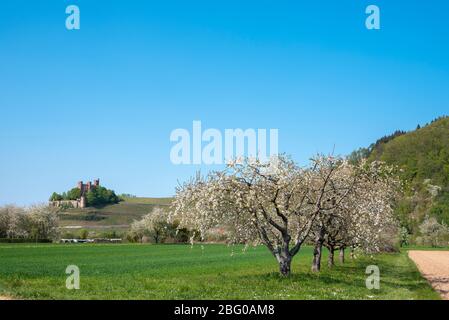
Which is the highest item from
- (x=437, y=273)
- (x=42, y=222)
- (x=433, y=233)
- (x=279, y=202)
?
(x=279, y=202)

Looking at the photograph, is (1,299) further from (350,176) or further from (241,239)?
(350,176)

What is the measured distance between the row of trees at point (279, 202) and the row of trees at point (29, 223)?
4322 inches

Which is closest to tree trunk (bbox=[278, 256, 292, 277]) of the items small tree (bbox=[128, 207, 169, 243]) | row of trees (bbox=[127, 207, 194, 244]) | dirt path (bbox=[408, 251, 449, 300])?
dirt path (bbox=[408, 251, 449, 300])

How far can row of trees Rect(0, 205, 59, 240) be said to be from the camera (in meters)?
127

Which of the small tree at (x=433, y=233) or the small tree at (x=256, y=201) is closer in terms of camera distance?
the small tree at (x=256, y=201)

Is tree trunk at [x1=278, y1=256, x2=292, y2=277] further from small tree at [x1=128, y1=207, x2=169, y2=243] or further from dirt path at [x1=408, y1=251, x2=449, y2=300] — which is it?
small tree at [x1=128, y1=207, x2=169, y2=243]

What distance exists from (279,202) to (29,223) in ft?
388

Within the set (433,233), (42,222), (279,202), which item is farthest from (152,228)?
(279,202)

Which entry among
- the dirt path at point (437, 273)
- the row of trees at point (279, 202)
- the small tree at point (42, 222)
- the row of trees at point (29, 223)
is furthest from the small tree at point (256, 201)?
the small tree at point (42, 222)

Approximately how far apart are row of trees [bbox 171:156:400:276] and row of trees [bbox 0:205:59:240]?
110 m

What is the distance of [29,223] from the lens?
134m

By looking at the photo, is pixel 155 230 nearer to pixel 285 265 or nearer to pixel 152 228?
pixel 152 228

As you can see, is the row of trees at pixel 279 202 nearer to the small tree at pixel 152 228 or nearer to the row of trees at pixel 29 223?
the row of trees at pixel 29 223

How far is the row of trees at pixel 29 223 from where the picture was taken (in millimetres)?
Result: 127250
